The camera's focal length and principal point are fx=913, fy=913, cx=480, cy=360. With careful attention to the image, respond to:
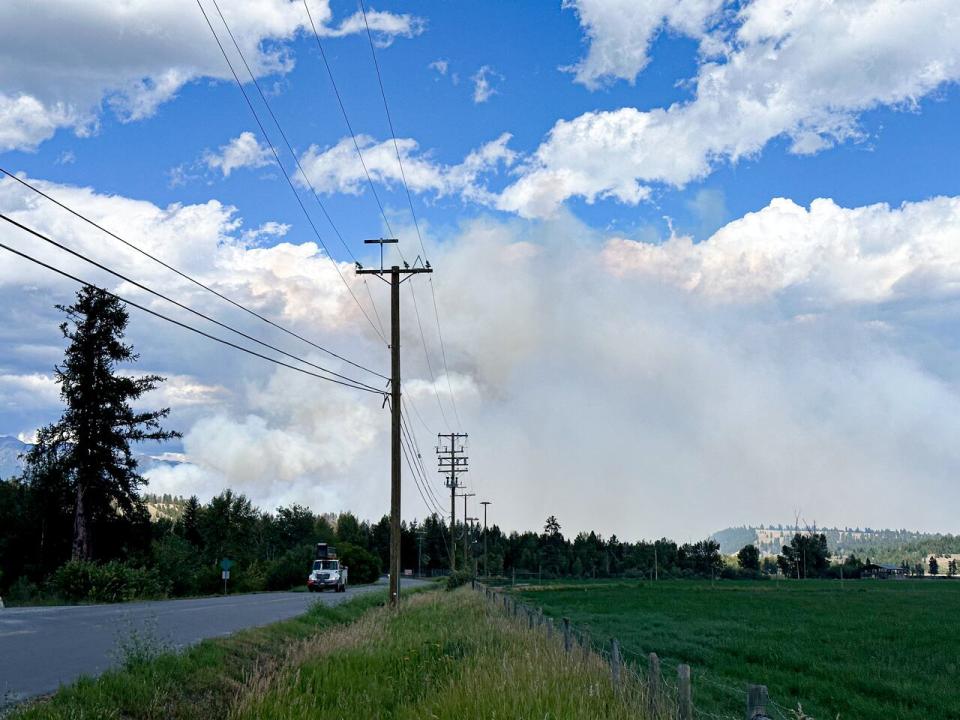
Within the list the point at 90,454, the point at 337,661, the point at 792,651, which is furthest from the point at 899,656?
the point at 90,454

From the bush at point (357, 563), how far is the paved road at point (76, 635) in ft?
237

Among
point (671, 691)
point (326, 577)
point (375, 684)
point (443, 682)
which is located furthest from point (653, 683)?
point (326, 577)

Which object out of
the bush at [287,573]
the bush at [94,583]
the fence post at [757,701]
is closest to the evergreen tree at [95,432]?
the bush at [94,583]

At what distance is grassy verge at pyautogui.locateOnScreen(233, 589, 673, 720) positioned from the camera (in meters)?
9.12

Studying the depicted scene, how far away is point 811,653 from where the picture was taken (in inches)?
1078

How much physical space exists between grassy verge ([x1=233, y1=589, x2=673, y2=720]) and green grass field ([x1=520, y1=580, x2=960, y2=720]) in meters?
3.32

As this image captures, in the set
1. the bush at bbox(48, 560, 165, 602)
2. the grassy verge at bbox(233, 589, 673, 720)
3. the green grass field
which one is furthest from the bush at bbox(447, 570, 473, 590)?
the grassy verge at bbox(233, 589, 673, 720)

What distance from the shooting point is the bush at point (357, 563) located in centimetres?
10412

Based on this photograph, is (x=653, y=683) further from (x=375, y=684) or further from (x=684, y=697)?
(x=375, y=684)

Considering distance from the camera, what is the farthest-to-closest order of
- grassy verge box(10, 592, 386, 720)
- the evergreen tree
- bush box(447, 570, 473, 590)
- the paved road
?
bush box(447, 570, 473, 590)
the evergreen tree
the paved road
grassy verge box(10, 592, 386, 720)

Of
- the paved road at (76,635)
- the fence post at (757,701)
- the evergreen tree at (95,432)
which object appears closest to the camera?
the fence post at (757,701)

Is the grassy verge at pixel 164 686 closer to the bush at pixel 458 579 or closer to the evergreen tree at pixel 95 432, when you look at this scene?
the evergreen tree at pixel 95 432

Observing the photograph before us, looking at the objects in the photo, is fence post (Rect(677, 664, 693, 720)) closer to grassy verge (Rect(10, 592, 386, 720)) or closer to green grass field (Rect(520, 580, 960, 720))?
green grass field (Rect(520, 580, 960, 720))

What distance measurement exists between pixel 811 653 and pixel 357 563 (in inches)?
3267
